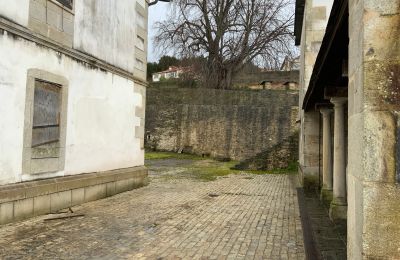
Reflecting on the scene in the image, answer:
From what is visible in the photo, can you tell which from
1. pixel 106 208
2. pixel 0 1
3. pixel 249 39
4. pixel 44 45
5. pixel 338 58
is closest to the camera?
pixel 338 58

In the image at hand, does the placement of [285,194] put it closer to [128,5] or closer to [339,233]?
[339,233]

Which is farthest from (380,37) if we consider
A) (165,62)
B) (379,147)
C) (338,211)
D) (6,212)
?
(165,62)

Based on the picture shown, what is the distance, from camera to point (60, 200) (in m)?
7.83

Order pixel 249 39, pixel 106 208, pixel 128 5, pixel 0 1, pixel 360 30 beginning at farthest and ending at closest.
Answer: pixel 249 39, pixel 128 5, pixel 106 208, pixel 0 1, pixel 360 30

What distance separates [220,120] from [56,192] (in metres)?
17.5

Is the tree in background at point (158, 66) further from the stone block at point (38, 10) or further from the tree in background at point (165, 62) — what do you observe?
the stone block at point (38, 10)

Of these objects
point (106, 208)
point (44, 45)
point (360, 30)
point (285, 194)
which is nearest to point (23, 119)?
point (44, 45)

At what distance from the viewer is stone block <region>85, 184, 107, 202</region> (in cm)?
879

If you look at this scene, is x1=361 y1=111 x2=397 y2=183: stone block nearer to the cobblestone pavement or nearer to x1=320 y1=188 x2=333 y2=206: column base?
the cobblestone pavement

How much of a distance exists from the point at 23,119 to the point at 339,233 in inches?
209

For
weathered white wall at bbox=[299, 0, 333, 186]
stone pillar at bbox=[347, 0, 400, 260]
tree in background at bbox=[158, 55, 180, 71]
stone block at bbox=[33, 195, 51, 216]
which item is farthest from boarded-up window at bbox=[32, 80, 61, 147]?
tree in background at bbox=[158, 55, 180, 71]

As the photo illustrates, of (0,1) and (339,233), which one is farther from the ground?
(0,1)

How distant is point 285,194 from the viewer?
11.1 meters

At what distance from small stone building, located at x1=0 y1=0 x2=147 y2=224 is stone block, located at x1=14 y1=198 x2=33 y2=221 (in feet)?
0.05
